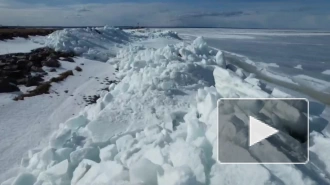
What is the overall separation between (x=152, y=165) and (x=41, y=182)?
117 centimetres

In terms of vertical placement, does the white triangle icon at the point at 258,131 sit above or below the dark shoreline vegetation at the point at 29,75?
above

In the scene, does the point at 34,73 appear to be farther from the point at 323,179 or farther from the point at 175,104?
the point at 323,179

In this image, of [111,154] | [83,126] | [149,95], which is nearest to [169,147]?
[111,154]

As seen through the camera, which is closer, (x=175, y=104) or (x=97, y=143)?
(x=97, y=143)

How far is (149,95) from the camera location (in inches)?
203
